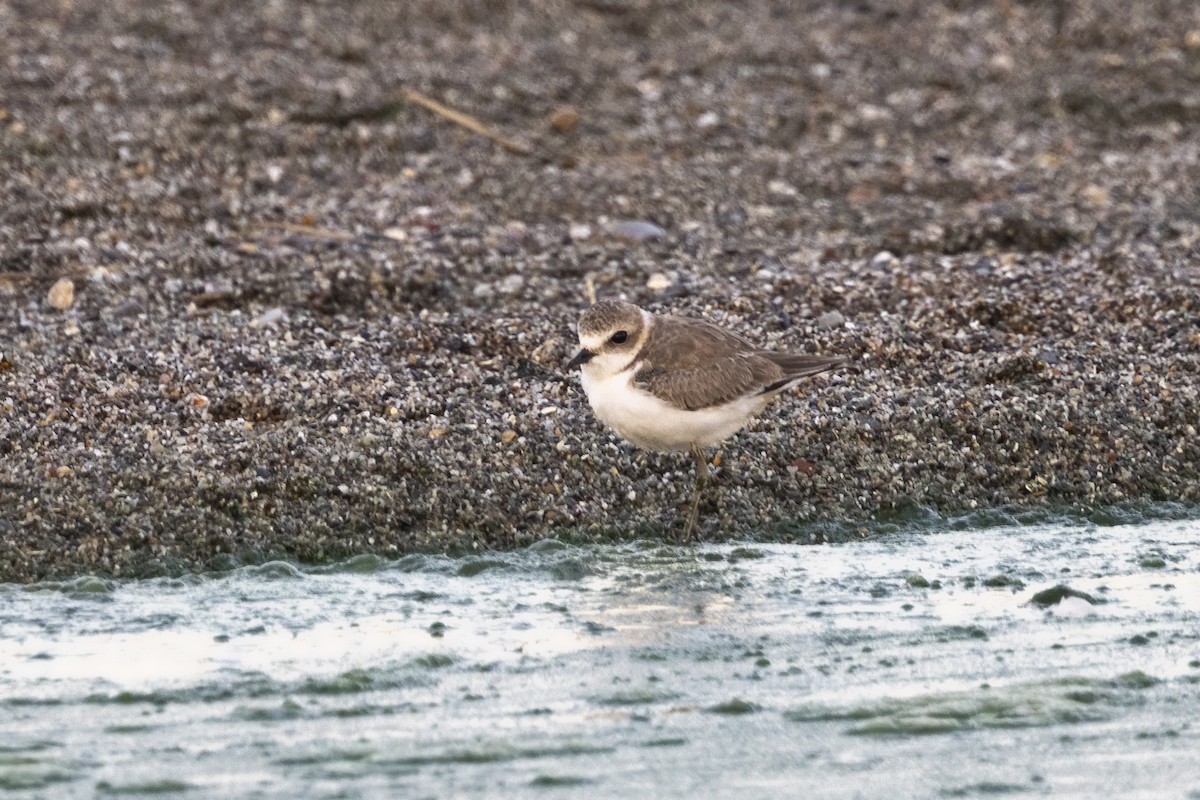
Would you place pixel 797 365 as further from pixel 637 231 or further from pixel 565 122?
pixel 565 122

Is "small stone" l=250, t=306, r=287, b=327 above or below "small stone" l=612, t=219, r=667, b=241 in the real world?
below

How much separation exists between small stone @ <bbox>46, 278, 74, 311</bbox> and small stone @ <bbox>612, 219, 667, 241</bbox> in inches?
A: 104

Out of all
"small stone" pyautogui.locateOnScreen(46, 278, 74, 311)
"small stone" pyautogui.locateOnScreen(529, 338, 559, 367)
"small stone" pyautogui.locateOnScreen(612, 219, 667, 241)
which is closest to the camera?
"small stone" pyautogui.locateOnScreen(529, 338, 559, 367)

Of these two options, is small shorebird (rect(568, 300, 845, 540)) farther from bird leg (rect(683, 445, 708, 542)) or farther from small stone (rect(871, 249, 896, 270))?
small stone (rect(871, 249, 896, 270))

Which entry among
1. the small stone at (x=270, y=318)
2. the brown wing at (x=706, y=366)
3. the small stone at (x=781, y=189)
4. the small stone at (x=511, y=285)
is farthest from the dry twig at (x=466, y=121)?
the brown wing at (x=706, y=366)

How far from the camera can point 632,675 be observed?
4.85 m

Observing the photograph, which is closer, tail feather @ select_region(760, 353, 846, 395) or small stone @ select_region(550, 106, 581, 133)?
tail feather @ select_region(760, 353, 846, 395)

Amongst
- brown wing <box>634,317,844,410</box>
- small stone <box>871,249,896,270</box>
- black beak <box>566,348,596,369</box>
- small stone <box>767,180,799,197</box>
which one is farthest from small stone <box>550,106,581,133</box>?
black beak <box>566,348,596,369</box>

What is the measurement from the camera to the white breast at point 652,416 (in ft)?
19.7

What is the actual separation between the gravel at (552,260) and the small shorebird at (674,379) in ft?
0.96

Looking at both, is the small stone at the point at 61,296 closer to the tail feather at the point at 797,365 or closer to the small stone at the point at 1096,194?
the tail feather at the point at 797,365

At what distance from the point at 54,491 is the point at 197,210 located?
3011 mm

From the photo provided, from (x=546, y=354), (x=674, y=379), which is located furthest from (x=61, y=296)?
(x=674, y=379)

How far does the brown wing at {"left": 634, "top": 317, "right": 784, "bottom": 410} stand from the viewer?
605cm
